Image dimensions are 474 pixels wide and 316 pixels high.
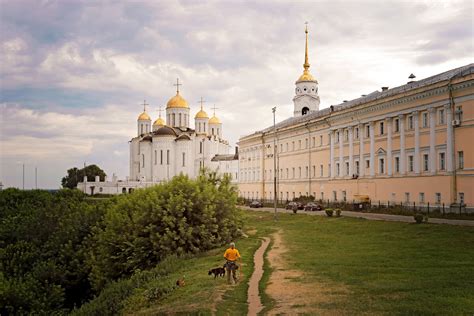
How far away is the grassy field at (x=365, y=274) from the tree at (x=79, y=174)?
390ft

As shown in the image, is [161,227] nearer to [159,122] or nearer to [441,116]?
[441,116]

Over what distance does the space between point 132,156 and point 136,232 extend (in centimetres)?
10431

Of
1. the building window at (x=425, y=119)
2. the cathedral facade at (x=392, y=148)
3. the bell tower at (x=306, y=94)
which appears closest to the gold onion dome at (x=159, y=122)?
the bell tower at (x=306, y=94)

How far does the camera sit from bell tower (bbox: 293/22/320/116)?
9620 cm

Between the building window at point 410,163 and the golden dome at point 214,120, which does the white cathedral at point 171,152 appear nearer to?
the golden dome at point 214,120

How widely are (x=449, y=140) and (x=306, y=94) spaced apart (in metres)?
52.9

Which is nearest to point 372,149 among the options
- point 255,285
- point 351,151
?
point 351,151

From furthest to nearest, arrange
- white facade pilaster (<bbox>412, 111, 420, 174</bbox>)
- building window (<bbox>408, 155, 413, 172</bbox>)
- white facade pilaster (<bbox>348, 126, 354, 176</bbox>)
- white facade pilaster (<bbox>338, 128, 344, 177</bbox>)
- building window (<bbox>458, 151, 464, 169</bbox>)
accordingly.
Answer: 1. white facade pilaster (<bbox>338, 128, 344, 177</bbox>)
2. white facade pilaster (<bbox>348, 126, 354, 176</bbox>)
3. building window (<bbox>408, 155, 413, 172</bbox>)
4. white facade pilaster (<bbox>412, 111, 420, 174</bbox>)
5. building window (<bbox>458, 151, 464, 169</bbox>)

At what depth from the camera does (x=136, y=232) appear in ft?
112

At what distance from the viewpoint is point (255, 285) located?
21.0 m

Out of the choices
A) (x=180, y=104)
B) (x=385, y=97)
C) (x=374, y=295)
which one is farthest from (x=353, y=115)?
(x=180, y=104)

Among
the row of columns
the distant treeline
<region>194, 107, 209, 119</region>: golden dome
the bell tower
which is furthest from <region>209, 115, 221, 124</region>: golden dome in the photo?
the distant treeline

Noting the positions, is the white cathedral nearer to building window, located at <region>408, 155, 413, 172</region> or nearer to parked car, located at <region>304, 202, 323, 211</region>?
parked car, located at <region>304, 202, 323, 211</region>

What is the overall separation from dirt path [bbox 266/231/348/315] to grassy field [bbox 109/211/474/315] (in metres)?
0.11
